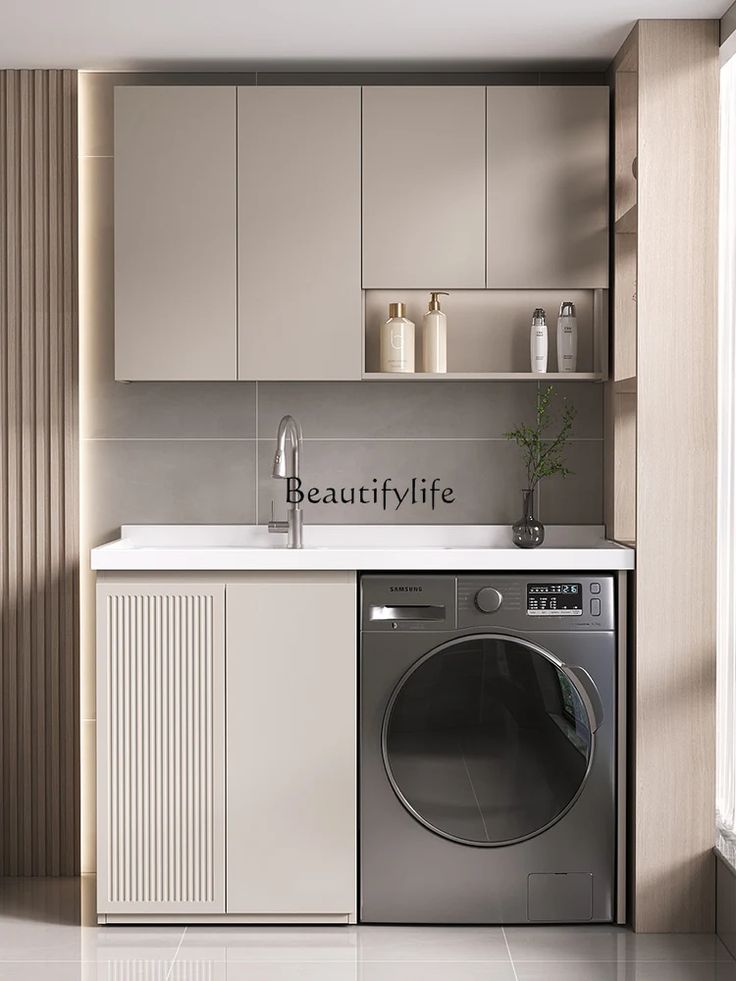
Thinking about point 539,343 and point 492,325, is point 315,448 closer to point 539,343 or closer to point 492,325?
point 492,325

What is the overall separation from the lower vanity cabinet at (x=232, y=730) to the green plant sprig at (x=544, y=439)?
0.81m

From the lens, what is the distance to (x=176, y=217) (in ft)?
9.88

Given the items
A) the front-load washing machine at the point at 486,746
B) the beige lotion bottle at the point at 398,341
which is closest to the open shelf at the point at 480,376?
the beige lotion bottle at the point at 398,341

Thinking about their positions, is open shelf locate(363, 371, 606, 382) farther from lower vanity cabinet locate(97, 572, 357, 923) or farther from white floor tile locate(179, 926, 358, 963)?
white floor tile locate(179, 926, 358, 963)

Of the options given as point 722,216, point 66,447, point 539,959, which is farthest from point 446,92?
point 539,959

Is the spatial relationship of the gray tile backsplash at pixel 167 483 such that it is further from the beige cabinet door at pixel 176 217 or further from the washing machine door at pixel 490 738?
the washing machine door at pixel 490 738

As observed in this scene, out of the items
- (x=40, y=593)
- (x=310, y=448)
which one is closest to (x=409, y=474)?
(x=310, y=448)

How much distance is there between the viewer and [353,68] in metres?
3.13

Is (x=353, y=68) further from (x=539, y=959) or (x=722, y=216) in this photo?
(x=539, y=959)

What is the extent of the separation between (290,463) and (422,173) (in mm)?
916

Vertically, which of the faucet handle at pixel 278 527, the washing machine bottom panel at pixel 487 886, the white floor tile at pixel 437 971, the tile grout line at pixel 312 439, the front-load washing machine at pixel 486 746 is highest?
the tile grout line at pixel 312 439

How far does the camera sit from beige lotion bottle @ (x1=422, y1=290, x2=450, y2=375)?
3041 mm

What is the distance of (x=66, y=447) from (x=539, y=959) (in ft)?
6.48

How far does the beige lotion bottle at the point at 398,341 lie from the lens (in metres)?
3.03
